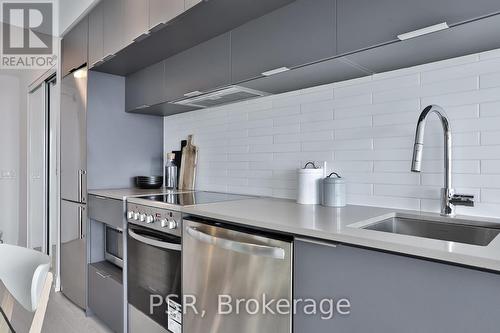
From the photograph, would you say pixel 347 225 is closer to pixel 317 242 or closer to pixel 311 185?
pixel 317 242

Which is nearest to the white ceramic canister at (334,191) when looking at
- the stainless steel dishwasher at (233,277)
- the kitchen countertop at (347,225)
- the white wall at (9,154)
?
the kitchen countertop at (347,225)

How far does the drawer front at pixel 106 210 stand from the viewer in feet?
7.58

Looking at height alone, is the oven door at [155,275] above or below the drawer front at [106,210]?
below

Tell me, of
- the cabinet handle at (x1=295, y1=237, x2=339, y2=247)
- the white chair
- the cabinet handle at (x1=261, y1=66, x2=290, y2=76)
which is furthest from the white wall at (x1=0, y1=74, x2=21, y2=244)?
the cabinet handle at (x1=295, y1=237, x2=339, y2=247)

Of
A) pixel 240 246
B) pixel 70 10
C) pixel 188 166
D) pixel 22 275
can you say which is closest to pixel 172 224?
pixel 240 246

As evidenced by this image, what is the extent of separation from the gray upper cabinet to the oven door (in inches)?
66.9

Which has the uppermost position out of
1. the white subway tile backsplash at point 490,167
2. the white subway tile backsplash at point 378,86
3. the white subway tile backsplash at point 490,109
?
the white subway tile backsplash at point 378,86

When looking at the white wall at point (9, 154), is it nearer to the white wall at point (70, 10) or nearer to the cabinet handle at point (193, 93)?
the white wall at point (70, 10)

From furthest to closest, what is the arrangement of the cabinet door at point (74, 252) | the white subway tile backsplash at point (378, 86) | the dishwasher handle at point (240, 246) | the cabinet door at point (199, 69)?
the cabinet door at point (74, 252), the cabinet door at point (199, 69), the white subway tile backsplash at point (378, 86), the dishwasher handle at point (240, 246)

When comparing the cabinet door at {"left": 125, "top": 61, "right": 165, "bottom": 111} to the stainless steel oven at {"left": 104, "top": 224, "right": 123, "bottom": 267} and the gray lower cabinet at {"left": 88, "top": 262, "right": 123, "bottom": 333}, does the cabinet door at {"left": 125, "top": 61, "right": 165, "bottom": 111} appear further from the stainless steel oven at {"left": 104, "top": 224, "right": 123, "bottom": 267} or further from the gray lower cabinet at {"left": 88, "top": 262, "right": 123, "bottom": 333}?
the gray lower cabinet at {"left": 88, "top": 262, "right": 123, "bottom": 333}

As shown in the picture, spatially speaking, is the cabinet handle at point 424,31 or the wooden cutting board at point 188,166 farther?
the wooden cutting board at point 188,166

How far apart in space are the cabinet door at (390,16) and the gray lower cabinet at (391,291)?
0.82 meters

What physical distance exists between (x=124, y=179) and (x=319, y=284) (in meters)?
2.31

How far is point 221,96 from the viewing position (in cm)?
227
